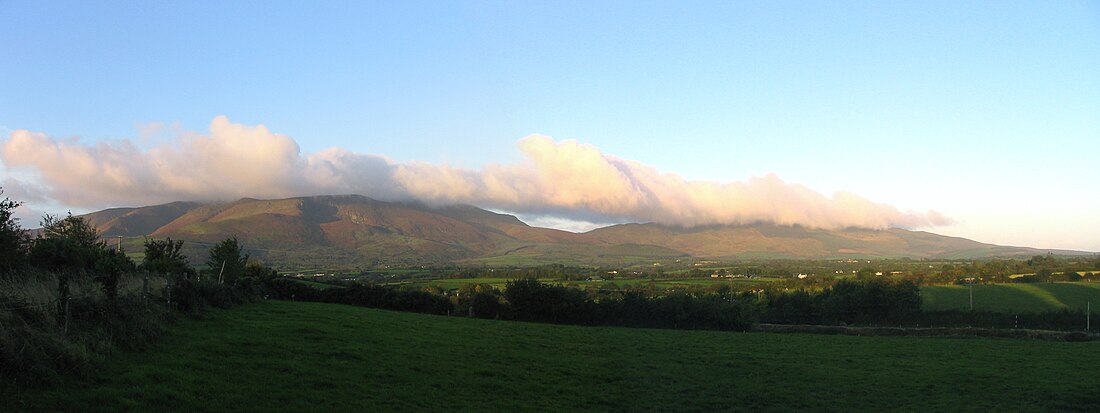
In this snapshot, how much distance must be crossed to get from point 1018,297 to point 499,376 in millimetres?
73325

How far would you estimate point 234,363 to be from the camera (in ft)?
49.3

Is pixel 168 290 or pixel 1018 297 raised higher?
pixel 168 290

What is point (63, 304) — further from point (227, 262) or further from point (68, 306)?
point (227, 262)

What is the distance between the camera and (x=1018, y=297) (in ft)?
234

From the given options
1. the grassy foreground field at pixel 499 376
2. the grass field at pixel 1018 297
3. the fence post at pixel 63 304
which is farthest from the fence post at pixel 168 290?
the grass field at pixel 1018 297

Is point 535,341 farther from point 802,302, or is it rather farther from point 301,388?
point 802,302

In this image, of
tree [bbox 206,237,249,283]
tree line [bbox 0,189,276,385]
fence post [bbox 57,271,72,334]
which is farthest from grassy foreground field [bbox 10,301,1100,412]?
tree [bbox 206,237,249,283]

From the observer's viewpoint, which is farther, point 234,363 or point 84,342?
point 234,363

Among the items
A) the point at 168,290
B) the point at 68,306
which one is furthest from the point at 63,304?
the point at 168,290

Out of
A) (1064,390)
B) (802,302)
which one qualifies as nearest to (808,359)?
(1064,390)

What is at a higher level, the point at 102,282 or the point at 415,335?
the point at 102,282

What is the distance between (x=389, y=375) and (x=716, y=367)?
1233 cm

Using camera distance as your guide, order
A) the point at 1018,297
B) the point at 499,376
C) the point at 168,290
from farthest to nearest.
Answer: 1. the point at 1018,297
2. the point at 168,290
3. the point at 499,376

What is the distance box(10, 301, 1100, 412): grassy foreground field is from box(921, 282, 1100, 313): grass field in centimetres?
4122
